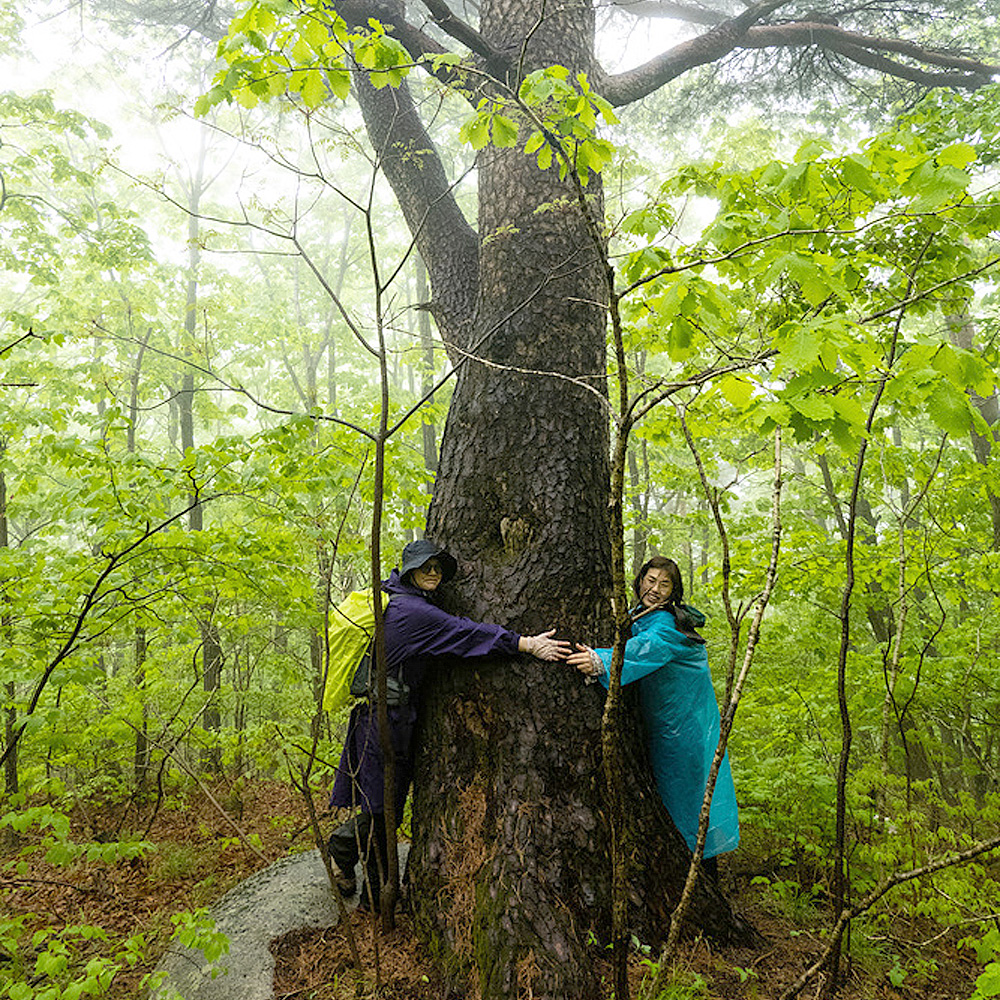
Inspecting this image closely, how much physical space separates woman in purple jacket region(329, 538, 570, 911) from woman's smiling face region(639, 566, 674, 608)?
2.42 feet

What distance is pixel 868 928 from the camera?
110 inches

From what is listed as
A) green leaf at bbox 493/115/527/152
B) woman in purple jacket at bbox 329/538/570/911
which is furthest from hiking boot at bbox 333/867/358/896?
green leaf at bbox 493/115/527/152

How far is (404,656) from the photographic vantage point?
2693mm

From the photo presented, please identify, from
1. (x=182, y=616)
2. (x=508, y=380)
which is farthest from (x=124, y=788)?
(x=508, y=380)

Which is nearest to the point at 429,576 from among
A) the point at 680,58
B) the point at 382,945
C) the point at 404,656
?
the point at 404,656

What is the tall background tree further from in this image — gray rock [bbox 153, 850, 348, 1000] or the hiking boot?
gray rock [bbox 153, 850, 348, 1000]

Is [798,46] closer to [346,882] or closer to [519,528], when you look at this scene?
[519,528]

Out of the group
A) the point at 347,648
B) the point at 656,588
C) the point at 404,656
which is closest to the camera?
the point at 404,656

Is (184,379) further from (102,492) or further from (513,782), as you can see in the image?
(513,782)

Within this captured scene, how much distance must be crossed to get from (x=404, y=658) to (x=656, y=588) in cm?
137

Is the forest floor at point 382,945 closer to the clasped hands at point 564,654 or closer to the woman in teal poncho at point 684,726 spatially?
the woman in teal poncho at point 684,726

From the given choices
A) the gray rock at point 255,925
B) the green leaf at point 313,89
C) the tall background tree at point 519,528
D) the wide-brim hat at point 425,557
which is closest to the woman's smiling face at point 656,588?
the tall background tree at point 519,528

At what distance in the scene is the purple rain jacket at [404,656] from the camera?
2586 mm

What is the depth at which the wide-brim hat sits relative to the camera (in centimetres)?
280
